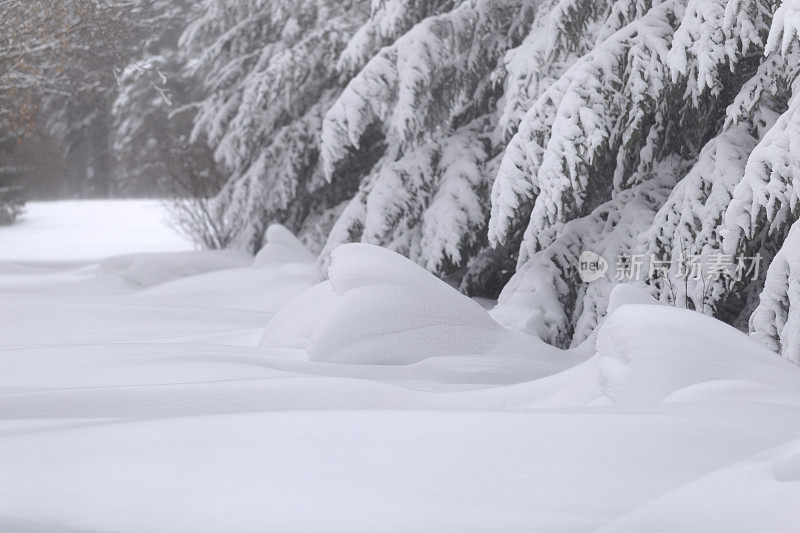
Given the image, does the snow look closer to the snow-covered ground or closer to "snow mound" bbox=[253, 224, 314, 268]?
"snow mound" bbox=[253, 224, 314, 268]

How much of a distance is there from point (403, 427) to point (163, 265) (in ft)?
22.6

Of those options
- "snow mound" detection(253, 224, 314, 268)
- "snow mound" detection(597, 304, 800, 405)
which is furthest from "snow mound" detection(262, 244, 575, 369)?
"snow mound" detection(253, 224, 314, 268)

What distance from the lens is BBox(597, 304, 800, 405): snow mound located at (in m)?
1.96

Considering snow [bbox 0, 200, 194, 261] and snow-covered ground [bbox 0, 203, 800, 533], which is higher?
snow-covered ground [bbox 0, 203, 800, 533]

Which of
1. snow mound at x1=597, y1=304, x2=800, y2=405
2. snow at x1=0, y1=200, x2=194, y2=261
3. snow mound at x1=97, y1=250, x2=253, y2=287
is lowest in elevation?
snow at x1=0, y1=200, x2=194, y2=261

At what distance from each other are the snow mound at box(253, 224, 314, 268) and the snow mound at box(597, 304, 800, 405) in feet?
17.3

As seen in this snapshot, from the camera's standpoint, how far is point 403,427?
156 cm

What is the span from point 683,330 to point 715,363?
11cm

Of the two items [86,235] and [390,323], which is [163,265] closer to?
[390,323]

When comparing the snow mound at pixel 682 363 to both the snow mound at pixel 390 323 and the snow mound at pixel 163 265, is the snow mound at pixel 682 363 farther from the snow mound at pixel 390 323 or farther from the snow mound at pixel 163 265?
the snow mound at pixel 163 265

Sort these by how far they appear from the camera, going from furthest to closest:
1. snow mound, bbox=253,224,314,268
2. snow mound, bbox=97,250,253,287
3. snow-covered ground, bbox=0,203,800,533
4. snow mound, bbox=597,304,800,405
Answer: snow mound, bbox=97,250,253,287 < snow mound, bbox=253,224,314,268 < snow mound, bbox=597,304,800,405 < snow-covered ground, bbox=0,203,800,533

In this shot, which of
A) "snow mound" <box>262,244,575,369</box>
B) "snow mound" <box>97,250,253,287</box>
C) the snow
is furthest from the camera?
the snow

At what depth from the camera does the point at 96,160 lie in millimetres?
34031

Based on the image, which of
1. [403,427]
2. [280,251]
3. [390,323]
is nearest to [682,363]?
[403,427]
